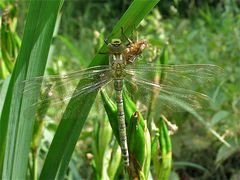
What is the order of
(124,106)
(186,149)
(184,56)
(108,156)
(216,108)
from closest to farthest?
(124,106) → (108,156) → (216,108) → (186,149) → (184,56)

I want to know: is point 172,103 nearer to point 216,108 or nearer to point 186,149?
point 216,108

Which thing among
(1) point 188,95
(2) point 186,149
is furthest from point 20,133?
(2) point 186,149

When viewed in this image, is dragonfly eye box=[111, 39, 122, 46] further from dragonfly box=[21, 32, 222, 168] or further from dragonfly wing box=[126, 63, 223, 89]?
dragonfly wing box=[126, 63, 223, 89]

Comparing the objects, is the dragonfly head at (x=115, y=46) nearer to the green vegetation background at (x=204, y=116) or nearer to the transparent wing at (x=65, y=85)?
the transparent wing at (x=65, y=85)

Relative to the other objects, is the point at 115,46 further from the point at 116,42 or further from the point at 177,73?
the point at 177,73

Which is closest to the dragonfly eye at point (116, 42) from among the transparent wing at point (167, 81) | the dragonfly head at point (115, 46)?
the dragonfly head at point (115, 46)
